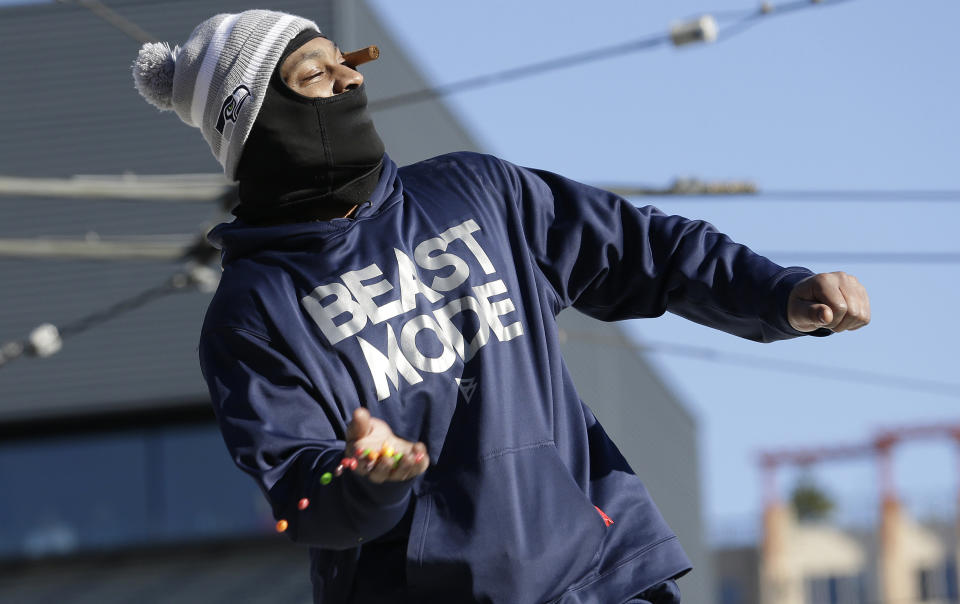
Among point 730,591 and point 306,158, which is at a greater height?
point 306,158

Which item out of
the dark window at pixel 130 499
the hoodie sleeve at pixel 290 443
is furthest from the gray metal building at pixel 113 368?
the hoodie sleeve at pixel 290 443

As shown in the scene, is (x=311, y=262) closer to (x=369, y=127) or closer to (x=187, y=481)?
(x=369, y=127)

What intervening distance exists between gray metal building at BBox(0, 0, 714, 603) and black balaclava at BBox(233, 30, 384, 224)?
12973 millimetres

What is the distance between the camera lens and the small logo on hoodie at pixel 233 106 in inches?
108

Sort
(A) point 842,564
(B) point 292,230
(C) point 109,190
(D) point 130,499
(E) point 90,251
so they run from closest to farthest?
(B) point 292,230, (C) point 109,190, (E) point 90,251, (D) point 130,499, (A) point 842,564

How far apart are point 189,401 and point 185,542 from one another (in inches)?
59.3

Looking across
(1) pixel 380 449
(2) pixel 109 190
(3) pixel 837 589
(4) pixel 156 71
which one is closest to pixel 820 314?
(1) pixel 380 449

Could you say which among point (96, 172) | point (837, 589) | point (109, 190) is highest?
point (109, 190)

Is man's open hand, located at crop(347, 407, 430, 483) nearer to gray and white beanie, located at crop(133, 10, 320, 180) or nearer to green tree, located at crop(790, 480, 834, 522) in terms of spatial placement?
gray and white beanie, located at crop(133, 10, 320, 180)

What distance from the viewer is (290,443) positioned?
2344 mm

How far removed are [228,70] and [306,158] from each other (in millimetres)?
253

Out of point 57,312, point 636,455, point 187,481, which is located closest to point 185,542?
point 187,481

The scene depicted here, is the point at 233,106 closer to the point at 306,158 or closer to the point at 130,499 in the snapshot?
the point at 306,158

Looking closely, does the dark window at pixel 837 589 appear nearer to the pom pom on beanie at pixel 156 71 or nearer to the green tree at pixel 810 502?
the green tree at pixel 810 502
